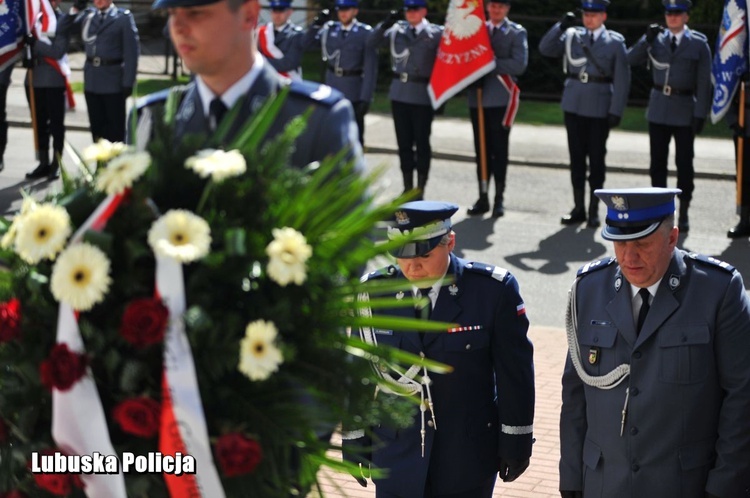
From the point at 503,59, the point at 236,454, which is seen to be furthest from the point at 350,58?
the point at 236,454

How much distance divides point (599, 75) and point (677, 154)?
1.11 metres

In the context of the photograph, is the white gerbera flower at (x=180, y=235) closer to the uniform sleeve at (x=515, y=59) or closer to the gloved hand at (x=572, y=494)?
the gloved hand at (x=572, y=494)

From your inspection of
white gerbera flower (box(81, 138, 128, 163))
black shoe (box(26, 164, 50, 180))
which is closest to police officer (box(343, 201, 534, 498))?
white gerbera flower (box(81, 138, 128, 163))

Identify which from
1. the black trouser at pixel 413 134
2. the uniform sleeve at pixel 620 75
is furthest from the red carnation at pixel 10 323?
the black trouser at pixel 413 134

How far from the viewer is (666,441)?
4.65 m

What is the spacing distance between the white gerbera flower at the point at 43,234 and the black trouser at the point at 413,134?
12.0 meters

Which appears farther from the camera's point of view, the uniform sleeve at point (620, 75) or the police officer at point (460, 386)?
the uniform sleeve at point (620, 75)

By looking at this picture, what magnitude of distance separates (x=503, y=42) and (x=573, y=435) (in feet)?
31.1

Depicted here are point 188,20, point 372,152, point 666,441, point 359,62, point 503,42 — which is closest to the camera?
point 188,20

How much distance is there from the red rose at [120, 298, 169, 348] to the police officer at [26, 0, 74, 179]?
13.2 m

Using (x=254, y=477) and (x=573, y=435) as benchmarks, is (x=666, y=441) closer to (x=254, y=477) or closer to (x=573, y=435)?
(x=573, y=435)

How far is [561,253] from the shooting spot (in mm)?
11938

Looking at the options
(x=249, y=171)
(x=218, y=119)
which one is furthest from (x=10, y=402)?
(x=218, y=119)

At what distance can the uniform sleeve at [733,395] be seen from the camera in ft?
14.8
